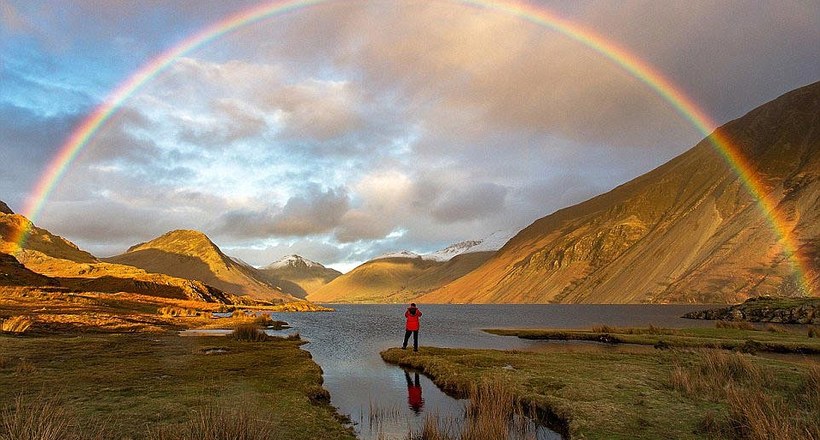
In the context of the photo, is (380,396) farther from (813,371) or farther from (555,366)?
(813,371)

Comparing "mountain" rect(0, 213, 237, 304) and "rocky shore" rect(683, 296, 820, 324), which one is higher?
"mountain" rect(0, 213, 237, 304)

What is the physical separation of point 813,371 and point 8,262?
11576cm

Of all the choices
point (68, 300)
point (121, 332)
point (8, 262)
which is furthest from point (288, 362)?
point (8, 262)

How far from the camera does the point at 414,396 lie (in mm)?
24188

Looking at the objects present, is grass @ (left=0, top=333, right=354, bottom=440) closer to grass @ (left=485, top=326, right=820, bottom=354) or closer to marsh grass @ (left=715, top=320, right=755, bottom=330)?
grass @ (left=485, top=326, right=820, bottom=354)

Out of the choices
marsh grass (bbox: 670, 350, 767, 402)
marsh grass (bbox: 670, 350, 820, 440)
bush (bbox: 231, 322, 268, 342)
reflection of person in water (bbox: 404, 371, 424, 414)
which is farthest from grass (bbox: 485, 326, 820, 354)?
bush (bbox: 231, 322, 268, 342)

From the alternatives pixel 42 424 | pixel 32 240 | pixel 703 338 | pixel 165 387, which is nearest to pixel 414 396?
pixel 165 387

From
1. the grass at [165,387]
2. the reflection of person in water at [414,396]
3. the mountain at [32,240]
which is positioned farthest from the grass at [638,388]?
the mountain at [32,240]

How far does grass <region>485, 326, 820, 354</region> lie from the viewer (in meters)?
40.9

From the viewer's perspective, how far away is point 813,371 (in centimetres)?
1922

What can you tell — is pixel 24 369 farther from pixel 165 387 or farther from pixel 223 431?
pixel 223 431

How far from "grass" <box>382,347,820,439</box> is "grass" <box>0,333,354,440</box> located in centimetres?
838

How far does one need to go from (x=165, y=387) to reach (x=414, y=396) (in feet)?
37.2

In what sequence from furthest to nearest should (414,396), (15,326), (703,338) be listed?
(703,338)
(15,326)
(414,396)
